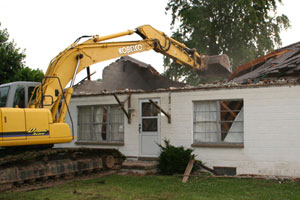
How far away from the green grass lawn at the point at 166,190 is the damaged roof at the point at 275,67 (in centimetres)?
366

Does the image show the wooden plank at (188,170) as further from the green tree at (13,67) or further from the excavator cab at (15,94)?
the green tree at (13,67)

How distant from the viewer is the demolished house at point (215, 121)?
1109cm

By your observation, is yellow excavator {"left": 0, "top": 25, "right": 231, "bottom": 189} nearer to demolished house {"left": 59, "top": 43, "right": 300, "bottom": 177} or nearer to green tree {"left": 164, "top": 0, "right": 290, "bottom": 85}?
demolished house {"left": 59, "top": 43, "right": 300, "bottom": 177}

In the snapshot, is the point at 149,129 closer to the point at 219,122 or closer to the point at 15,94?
the point at 219,122

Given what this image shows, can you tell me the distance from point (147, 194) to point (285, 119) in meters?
4.79

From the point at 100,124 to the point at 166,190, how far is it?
5821 millimetres

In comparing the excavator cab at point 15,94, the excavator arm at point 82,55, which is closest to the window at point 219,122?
the excavator arm at point 82,55

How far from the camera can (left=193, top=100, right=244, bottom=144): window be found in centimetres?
1200

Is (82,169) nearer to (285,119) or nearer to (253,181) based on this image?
(253,181)

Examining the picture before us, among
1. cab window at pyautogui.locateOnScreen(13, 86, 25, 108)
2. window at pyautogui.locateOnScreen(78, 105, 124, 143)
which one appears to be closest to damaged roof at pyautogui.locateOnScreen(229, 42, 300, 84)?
window at pyautogui.locateOnScreen(78, 105, 124, 143)

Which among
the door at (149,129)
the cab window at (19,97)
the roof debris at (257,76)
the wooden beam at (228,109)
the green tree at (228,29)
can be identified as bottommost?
the door at (149,129)

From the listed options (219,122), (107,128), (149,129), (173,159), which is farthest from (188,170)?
(107,128)

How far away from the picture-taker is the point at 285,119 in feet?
36.3

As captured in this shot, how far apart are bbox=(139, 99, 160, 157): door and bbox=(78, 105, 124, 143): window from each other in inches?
35.3
